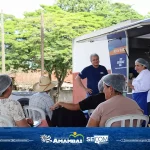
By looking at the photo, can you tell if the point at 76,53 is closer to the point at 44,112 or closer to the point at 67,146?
the point at 44,112

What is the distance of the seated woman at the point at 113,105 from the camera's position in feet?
8.87

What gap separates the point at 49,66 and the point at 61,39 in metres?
1.60

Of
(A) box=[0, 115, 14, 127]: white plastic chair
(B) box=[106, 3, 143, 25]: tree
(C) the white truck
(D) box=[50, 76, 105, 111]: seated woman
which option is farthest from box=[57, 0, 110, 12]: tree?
(A) box=[0, 115, 14, 127]: white plastic chair

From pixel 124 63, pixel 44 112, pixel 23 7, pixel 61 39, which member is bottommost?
pixel 44 112

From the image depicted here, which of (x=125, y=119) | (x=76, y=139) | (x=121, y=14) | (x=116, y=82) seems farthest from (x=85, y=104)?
(x=121, y=14)

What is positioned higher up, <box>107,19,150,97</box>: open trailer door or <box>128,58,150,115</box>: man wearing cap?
<box>107,19,150,97</box>: open trailer door

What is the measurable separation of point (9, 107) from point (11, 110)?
0.03 metres

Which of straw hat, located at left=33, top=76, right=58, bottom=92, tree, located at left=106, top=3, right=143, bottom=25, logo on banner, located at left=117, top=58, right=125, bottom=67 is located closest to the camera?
straw hat, located at left=33, top=76, right=58, bottom=92

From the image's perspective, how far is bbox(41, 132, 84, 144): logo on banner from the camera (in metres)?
2.08

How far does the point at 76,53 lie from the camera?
11039mm

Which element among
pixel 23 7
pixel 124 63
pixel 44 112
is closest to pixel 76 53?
pixel 124 63

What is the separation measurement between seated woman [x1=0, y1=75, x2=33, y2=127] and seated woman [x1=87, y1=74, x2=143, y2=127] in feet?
1.64

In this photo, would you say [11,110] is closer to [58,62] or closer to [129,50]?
[129,50]

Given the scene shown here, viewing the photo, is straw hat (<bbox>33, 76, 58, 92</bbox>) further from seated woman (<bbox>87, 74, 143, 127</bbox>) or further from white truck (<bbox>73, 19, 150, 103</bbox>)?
white truck (<bbox>73, 19, 150, 103</bbox>)
